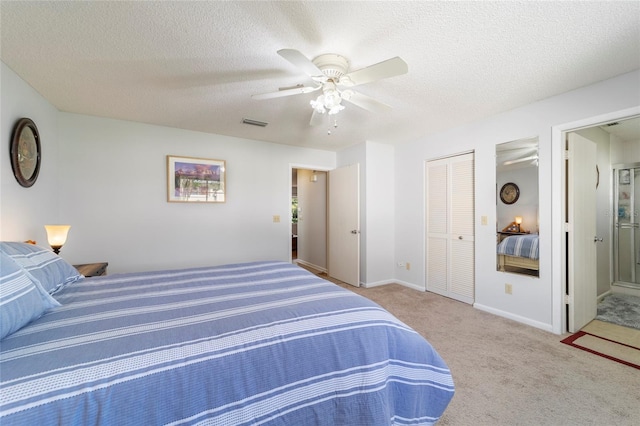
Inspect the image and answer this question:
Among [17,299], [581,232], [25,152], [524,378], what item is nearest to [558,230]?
[581,232]

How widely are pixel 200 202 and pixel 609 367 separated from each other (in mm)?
4516

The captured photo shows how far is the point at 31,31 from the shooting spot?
169cm

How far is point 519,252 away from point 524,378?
1489mm

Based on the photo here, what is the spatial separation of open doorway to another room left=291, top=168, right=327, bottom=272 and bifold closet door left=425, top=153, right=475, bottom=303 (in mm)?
2159

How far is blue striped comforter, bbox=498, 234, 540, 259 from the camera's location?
282 centimetres

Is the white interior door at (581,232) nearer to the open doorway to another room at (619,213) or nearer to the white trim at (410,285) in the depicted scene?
the open doorway to another room at (619,213)

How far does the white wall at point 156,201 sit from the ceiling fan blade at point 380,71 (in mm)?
2582

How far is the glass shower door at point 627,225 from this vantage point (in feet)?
12.6

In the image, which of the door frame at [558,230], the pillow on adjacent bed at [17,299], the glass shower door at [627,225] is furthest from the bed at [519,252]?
the pillow on adjacent bed at [17,299]

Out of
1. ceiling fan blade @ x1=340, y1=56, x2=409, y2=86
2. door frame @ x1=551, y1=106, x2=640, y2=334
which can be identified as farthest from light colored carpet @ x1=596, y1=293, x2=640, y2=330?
ceiling fan blade @ x1=340, y1=56, x2=409, y2=86

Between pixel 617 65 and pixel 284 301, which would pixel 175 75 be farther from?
pixel 617 65

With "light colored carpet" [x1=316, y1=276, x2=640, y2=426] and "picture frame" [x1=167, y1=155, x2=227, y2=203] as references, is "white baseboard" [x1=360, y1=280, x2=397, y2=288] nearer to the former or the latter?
"light colored carpet" [x1=316, y1=276, x2=640, y2=426]

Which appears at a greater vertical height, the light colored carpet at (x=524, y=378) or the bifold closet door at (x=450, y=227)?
the bifold closet door at (x=450, y=227)

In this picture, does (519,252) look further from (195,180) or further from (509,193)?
(195,180)
